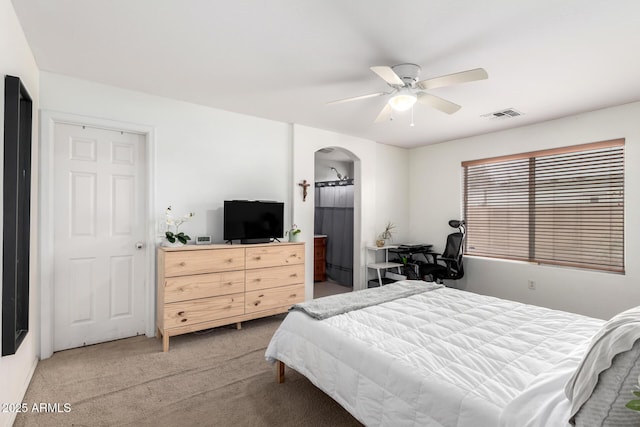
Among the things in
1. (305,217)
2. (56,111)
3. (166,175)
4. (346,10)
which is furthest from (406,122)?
(56,111)

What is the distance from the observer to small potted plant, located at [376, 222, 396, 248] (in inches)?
208

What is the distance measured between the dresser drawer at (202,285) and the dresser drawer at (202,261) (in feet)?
0.17

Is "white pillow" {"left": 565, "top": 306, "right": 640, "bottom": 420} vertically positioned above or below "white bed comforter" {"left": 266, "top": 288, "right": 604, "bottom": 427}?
above

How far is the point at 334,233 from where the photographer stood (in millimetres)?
6152

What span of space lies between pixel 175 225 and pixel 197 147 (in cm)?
93

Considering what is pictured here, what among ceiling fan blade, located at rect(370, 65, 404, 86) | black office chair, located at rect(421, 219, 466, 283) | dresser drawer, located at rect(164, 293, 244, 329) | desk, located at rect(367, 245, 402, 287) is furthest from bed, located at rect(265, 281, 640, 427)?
desk, located at rect(367, 245, 402, 287)

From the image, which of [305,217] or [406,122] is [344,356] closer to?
[305,217]

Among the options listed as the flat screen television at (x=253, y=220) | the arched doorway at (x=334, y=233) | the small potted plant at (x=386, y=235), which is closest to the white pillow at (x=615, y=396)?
the flat screen television at (x=253, y=220)

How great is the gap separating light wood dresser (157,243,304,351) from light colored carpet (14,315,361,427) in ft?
0.96

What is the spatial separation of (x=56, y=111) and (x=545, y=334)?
422 centimetres

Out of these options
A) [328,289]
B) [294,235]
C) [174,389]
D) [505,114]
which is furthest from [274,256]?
[505,114]

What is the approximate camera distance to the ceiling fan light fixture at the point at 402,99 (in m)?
2.62

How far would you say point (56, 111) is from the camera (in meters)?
2.89

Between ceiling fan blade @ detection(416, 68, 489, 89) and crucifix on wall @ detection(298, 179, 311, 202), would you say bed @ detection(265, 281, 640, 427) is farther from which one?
crucifix on wall @ detection(298, 179, 311, 202)
